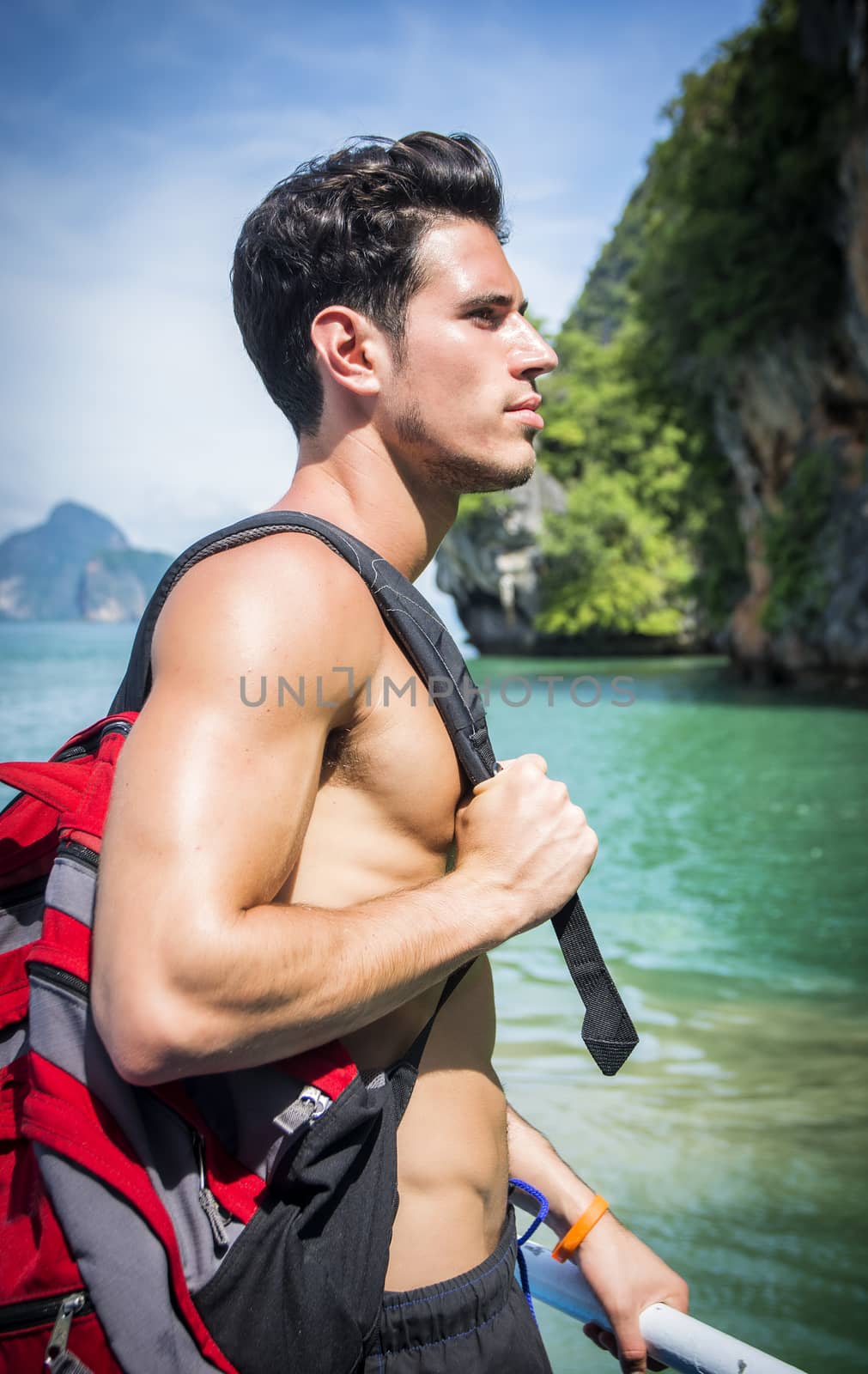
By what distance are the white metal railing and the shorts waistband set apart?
18cm

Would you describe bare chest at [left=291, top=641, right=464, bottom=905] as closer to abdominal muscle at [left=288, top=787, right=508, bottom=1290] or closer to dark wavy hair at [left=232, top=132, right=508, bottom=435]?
abdominal muscle at [left=288, top=787, right=508, bottom=1290]

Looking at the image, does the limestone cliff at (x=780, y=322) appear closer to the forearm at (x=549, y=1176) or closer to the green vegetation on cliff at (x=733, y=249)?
the green vegetation on cliff at (x=733, y=249)

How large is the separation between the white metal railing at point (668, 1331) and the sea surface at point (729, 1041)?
156 centimetres

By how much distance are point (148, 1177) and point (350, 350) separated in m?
1.05

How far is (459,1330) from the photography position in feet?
3.92

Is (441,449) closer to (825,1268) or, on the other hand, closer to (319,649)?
(319,649)

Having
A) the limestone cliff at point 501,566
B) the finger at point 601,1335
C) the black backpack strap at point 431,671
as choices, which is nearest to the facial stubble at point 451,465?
the black backpack strap at point 431,671

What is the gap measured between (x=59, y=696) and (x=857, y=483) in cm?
1710

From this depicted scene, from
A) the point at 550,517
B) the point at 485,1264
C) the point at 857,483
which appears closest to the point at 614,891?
the point at 485,1264

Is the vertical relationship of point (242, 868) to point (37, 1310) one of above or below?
above

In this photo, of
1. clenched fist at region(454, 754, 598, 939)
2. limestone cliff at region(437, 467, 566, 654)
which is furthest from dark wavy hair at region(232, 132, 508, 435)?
limestone cliff at region(437, 467, 566, 654)

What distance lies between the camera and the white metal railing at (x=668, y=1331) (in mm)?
1088

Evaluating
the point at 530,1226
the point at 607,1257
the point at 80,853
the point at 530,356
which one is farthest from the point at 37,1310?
the point at 530,356

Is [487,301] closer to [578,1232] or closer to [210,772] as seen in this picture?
[210,772]
